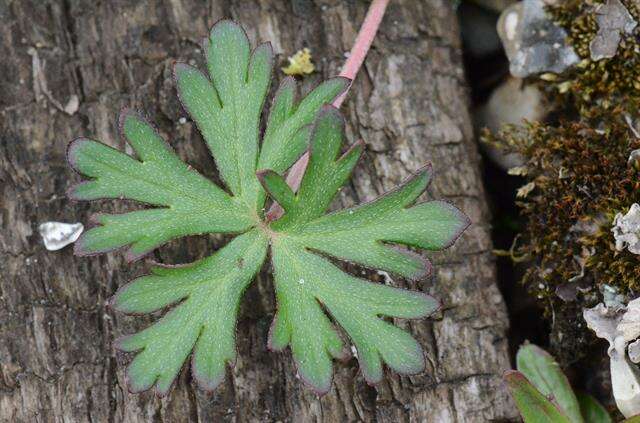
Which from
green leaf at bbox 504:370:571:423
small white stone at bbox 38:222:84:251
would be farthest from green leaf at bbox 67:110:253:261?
green leaf at bbox 504:370:571:423

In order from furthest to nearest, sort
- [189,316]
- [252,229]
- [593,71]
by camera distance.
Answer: [593,71]
[252,229]
[189,316]

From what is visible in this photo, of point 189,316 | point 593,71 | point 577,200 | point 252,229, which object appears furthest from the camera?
point 593,71

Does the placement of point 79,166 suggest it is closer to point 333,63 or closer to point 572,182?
point 333,63

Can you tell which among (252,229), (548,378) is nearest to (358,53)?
(252,229)

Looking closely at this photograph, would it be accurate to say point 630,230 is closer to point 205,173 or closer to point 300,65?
point 300,65

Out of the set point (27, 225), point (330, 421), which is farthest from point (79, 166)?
point (330, 421)

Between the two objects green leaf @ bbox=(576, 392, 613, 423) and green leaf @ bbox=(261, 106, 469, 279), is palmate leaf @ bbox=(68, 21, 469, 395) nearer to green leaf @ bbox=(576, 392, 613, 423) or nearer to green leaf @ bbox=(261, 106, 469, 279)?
green leaf @ bbox=(261, 106, 469, 279)
